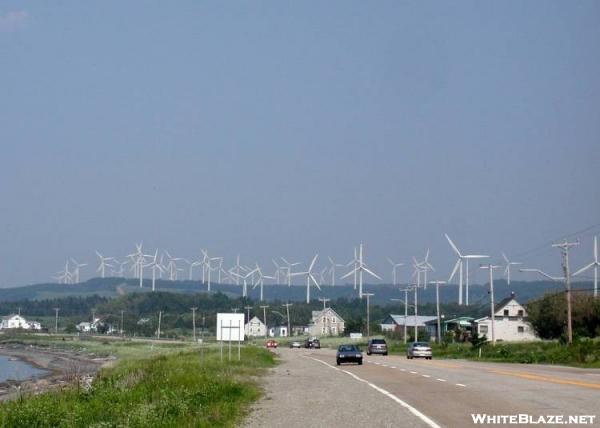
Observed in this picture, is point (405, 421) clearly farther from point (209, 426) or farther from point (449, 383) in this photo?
point (449, 383)

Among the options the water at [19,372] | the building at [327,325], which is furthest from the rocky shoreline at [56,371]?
the building at [327,325]

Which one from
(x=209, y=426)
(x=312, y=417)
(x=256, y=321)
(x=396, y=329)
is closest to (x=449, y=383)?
(x=312, y=417)

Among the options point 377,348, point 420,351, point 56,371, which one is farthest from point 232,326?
point 56,371

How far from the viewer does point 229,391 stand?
27516mm

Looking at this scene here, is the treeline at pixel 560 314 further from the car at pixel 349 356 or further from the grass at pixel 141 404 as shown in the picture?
the grass at pixel 141 404

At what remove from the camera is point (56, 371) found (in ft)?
267

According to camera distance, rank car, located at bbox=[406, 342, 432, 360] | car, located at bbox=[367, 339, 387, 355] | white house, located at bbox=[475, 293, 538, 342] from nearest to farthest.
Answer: car, located at bbox=[406, 342, 432, 360] → car, located at bbox=[367, 339, 387, 355] → white house, located at bbox=[475, 293, 538, 342]

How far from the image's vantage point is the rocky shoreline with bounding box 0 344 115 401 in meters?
33.5

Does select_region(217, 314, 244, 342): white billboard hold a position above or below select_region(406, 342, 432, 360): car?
above

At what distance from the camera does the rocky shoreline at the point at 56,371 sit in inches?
1319

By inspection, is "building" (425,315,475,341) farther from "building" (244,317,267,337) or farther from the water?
the water

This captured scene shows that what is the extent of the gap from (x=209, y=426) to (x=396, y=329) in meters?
151

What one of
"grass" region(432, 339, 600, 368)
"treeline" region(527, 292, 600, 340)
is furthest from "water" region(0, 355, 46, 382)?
"treeline" region(527, 292, 600, 340)

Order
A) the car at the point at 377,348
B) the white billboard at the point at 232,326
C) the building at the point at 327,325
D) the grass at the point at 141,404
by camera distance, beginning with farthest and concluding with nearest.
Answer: the building at the point at 327,325
the car at the point at 377,348
the white billboard at the point at 232,326
the grass at the point at 141,404
